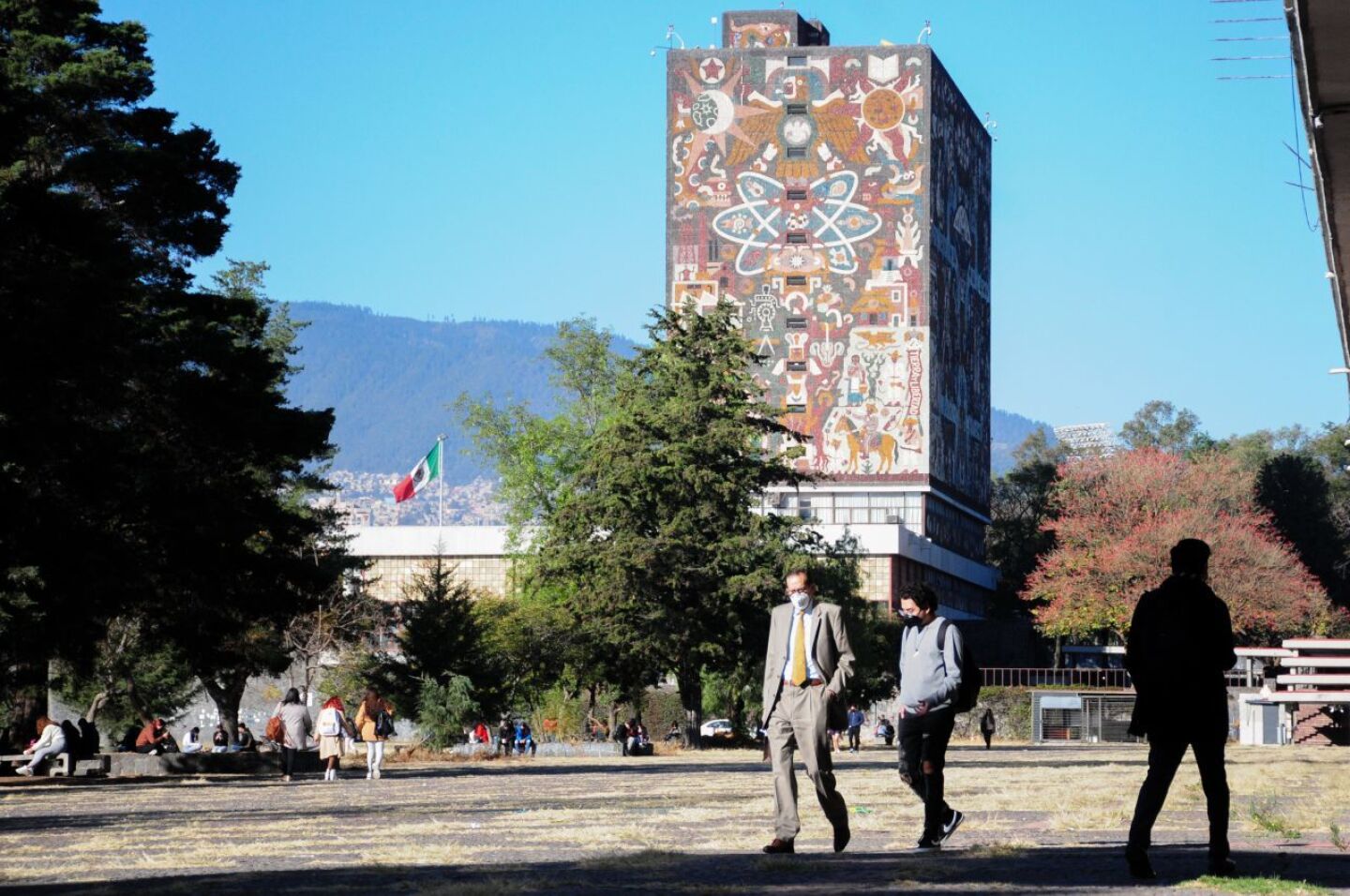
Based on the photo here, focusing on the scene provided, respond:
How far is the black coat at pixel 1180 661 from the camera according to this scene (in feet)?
38.5

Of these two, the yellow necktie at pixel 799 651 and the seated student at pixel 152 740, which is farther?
the seated student at pixel 152 740

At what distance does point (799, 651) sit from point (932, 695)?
3.59ft

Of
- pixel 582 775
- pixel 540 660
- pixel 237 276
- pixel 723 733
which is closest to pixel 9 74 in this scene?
pixel 582 775

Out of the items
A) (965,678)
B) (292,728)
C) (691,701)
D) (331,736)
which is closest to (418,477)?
(691,701)

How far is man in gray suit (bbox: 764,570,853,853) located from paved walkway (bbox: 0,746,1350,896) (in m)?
0.43

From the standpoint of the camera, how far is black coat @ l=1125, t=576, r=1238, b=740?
38.5 feet

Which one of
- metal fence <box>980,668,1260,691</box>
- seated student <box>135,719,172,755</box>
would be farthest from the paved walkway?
metal fence <box>980,668,1260,691</box>

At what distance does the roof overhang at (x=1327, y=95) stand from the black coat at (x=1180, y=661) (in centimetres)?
276

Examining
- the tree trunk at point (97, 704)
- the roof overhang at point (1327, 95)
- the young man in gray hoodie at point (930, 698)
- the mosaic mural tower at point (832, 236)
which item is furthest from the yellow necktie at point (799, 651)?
the mosaic mural tower at point (832, 236)

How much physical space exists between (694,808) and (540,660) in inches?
1689

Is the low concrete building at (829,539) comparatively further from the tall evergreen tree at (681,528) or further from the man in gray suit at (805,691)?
the man in gray suit at (805,691)

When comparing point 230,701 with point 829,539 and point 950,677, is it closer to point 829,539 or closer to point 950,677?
point 950,677

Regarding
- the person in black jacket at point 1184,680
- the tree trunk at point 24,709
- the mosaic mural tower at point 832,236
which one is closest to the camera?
the person in black jacket at point 1184,680

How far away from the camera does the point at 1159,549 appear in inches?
3484
